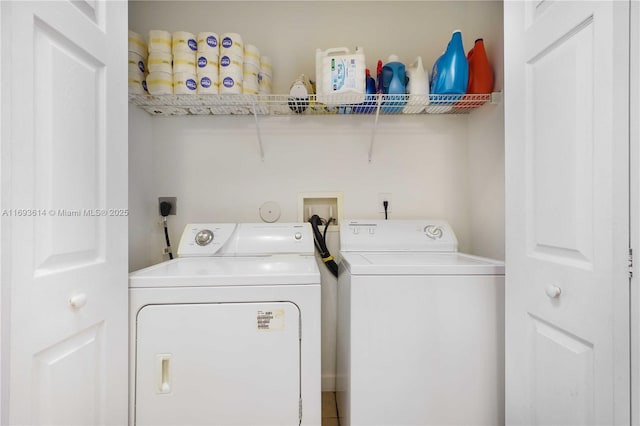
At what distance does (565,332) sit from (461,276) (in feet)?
1.23

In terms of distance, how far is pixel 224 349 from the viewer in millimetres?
1158

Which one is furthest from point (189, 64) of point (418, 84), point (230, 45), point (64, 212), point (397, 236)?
point (397, 236)

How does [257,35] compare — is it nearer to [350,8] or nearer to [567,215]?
[350,8]

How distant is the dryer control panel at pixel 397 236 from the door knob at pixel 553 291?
2.64 feet

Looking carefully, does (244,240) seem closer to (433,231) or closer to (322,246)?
(322,246)

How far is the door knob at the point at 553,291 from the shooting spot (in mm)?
921

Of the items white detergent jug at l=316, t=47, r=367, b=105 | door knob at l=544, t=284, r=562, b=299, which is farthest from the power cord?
door knob at l=544, t=284, r=562, b=299

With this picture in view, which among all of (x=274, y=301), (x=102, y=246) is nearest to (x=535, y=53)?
(x=274, y=301)

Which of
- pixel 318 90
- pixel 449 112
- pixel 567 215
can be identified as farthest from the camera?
pixel 449 112

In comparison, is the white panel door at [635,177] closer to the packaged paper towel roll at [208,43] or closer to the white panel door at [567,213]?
the white panel door at [567,213]

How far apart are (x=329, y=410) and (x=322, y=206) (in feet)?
3.95

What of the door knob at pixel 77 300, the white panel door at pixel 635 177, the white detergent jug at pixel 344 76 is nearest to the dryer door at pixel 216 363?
the door knob at pixel 77 300

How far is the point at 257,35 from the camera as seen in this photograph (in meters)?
1.95

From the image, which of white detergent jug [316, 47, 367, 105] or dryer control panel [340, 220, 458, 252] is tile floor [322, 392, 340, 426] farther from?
white detergent jug [316, 47, 367, 105]
